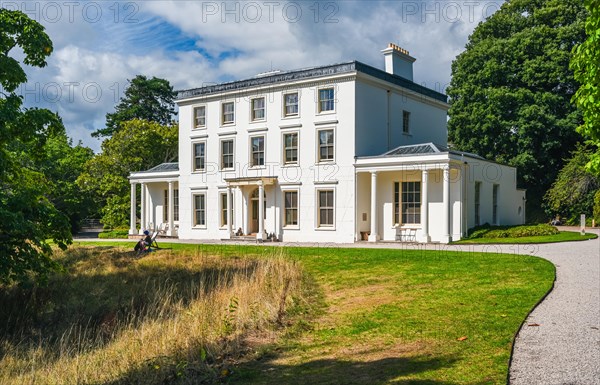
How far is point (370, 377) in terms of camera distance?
729 cm

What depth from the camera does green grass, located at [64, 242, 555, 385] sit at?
24.7 feet

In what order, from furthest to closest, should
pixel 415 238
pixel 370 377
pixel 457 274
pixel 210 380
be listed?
pixel 415 238
pixel 457 274
pixel 210 380
pixel 370 377

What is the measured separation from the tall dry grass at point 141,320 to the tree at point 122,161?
1941 cm

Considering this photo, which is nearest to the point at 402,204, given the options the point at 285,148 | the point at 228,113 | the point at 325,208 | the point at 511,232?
the point at 325,208

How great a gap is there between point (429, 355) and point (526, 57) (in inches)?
1487

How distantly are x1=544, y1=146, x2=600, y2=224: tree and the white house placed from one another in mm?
4506

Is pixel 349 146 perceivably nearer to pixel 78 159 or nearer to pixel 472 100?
pixel 472 100

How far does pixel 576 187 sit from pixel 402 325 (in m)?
32.4

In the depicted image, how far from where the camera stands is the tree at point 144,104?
66188 mm

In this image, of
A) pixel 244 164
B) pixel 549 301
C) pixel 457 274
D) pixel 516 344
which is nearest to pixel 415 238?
pixel 244 164

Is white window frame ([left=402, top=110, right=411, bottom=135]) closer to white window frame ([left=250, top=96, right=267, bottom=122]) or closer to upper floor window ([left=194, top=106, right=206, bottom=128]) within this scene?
white window frame ([left=250, top=96, right=267, bottom=122])

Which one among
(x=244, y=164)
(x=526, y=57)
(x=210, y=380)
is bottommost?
(x=210, y=380)

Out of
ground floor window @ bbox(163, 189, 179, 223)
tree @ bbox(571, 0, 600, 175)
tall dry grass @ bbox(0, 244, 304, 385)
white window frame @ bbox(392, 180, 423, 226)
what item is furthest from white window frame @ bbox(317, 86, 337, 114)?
tree @ bbox(571, 0, 600, 175)

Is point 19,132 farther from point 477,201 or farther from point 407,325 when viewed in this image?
point 477,201
